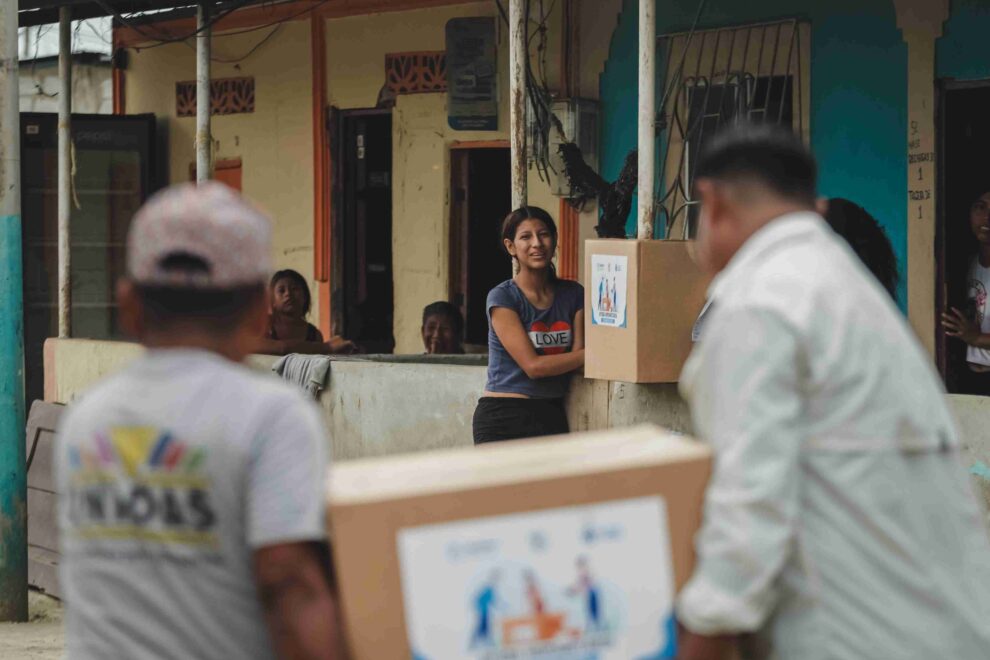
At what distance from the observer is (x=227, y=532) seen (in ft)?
7.63

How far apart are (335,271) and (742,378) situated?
1022cm

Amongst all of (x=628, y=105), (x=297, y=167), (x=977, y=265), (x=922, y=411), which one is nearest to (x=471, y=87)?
(x=628, y=105)

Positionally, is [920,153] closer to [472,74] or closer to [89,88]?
[472,74]

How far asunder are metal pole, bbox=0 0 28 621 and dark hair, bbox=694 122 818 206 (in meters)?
6.07

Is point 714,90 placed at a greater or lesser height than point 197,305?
greater

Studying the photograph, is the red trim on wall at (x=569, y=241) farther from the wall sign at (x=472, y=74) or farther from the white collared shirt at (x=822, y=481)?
the white collared shirt at (x=822, y=481)

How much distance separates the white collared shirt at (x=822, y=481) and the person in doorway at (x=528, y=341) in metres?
4.22

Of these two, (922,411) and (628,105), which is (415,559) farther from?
(628,105)

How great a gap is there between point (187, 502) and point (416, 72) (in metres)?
9.64

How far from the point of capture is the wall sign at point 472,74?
11141 millimetres

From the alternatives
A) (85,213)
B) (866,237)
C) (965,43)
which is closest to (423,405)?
(866,237)

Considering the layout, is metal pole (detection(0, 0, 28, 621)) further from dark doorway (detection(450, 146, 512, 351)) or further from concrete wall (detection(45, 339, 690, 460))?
dark doorway (detection(450, 146, 512, 351))

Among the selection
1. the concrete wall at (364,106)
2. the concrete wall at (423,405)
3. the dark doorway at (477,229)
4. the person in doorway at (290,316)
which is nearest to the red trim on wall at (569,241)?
the concrete wall at (364,106)

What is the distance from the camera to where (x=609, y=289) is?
6953 millimetres
